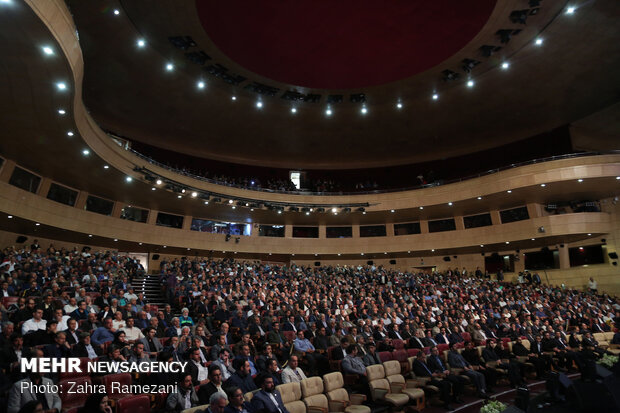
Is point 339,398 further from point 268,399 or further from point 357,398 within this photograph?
point 268,399

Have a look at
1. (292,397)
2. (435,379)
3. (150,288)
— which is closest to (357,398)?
(292,397)

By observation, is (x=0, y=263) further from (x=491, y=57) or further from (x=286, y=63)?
(x=491, y=57)

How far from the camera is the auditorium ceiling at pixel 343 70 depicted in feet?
37.1

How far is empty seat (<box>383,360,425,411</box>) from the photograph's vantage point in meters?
5.56

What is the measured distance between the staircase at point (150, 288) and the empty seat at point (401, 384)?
289 inches

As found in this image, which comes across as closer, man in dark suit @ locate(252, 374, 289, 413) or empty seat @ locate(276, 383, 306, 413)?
man in dark suit @ locate(252, 374, 289, 413)

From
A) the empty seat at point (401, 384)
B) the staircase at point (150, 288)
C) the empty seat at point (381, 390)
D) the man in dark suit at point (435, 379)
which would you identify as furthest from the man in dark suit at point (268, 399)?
the staircase at point (150, 288)

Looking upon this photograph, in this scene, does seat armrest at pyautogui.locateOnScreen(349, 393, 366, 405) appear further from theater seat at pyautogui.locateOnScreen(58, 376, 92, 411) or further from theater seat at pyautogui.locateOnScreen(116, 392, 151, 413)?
theater seat at pyautogui.locateOnScreen(58, 376, 92, 411)

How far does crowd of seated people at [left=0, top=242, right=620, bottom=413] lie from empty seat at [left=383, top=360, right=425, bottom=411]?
30 cm

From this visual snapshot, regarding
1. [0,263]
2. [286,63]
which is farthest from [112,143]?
[286,63]

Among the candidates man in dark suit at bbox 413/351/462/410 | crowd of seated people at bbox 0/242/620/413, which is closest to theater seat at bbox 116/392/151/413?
crowd of seated people at bbox 0/242/620/413

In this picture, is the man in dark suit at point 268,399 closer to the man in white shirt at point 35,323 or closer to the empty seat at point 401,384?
the empty seat at point 401,384

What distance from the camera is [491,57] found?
45.2 ft

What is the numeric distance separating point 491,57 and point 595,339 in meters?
10.3
